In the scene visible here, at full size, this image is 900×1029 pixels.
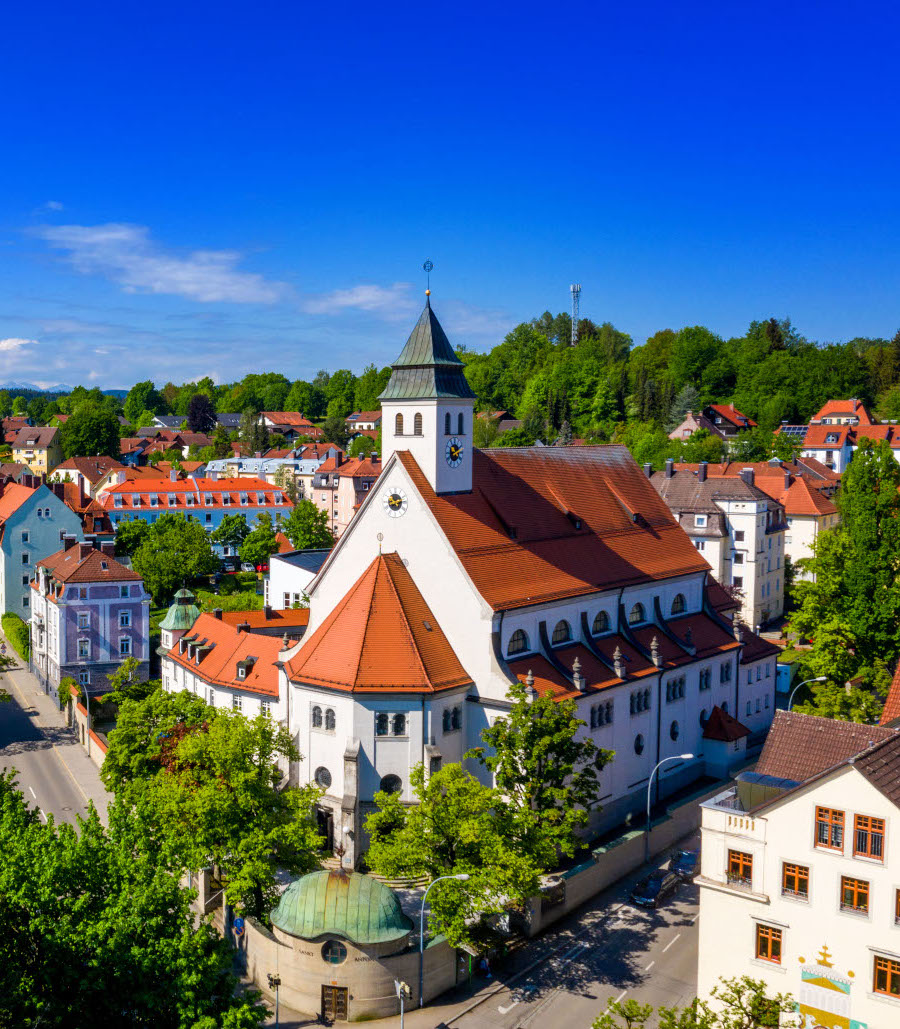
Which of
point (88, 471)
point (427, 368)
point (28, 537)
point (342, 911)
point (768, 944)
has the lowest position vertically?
point (342, 911)

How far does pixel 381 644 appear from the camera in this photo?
150 ft

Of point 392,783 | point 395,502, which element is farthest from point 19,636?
point 392,783

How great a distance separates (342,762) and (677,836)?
58.4 feet

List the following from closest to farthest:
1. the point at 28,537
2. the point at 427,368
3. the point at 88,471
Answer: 1. the point at 427,368
2. the point at 28,537
3. the point at 88,471

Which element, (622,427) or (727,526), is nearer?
(727,526)

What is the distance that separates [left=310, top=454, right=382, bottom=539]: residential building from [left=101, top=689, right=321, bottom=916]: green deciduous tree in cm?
7635

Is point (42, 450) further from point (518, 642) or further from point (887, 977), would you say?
point (887, 977)

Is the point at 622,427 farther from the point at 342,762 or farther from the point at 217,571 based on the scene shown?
the point at 342,762

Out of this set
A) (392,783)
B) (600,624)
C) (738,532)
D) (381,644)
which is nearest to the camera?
(392,783)

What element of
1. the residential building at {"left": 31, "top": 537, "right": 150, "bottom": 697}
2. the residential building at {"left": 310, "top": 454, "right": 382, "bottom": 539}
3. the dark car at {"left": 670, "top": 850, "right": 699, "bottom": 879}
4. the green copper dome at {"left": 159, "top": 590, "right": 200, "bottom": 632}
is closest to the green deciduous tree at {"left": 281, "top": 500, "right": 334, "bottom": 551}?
the residential building at {"left": 310, "top": 454, "right": 382, "bottom": 539}

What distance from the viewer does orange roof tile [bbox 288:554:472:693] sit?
1758 inches

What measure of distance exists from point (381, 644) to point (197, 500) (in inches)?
3284

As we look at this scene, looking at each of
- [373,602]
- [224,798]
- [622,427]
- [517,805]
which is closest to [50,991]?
[224,798]

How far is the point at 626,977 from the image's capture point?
121ft
